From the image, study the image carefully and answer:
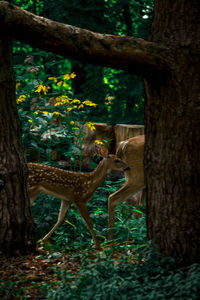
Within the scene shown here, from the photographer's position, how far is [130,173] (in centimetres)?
627

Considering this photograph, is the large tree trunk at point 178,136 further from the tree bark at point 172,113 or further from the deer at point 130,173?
the deer at point 130,173

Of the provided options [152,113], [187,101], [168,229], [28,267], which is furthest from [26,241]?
[187,101]

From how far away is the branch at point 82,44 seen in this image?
304cm

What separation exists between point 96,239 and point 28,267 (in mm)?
1171

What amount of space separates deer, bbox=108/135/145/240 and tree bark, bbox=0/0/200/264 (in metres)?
2.26

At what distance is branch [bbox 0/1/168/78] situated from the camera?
304 cm

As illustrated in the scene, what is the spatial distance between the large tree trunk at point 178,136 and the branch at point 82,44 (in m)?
0.19

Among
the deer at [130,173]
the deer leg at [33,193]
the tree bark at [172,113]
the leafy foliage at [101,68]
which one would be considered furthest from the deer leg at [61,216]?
the leafy foliage at [101,68]

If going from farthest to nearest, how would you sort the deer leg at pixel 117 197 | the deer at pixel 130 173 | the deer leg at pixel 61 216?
the deer at pixel 130 173, the deer leg at pixel 117 197, the deer leg at pixel 61 216

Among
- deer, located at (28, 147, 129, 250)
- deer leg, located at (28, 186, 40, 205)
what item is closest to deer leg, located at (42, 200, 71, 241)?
deer, located at (28, 147, 129, 250)

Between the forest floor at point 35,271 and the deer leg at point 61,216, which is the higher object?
the deer leg at point 61,216

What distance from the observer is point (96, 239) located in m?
5.19

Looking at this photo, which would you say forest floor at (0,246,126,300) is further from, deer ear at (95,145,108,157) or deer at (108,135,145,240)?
deer ear at (95,145,108,157)

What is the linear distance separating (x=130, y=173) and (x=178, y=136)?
9.18ft
